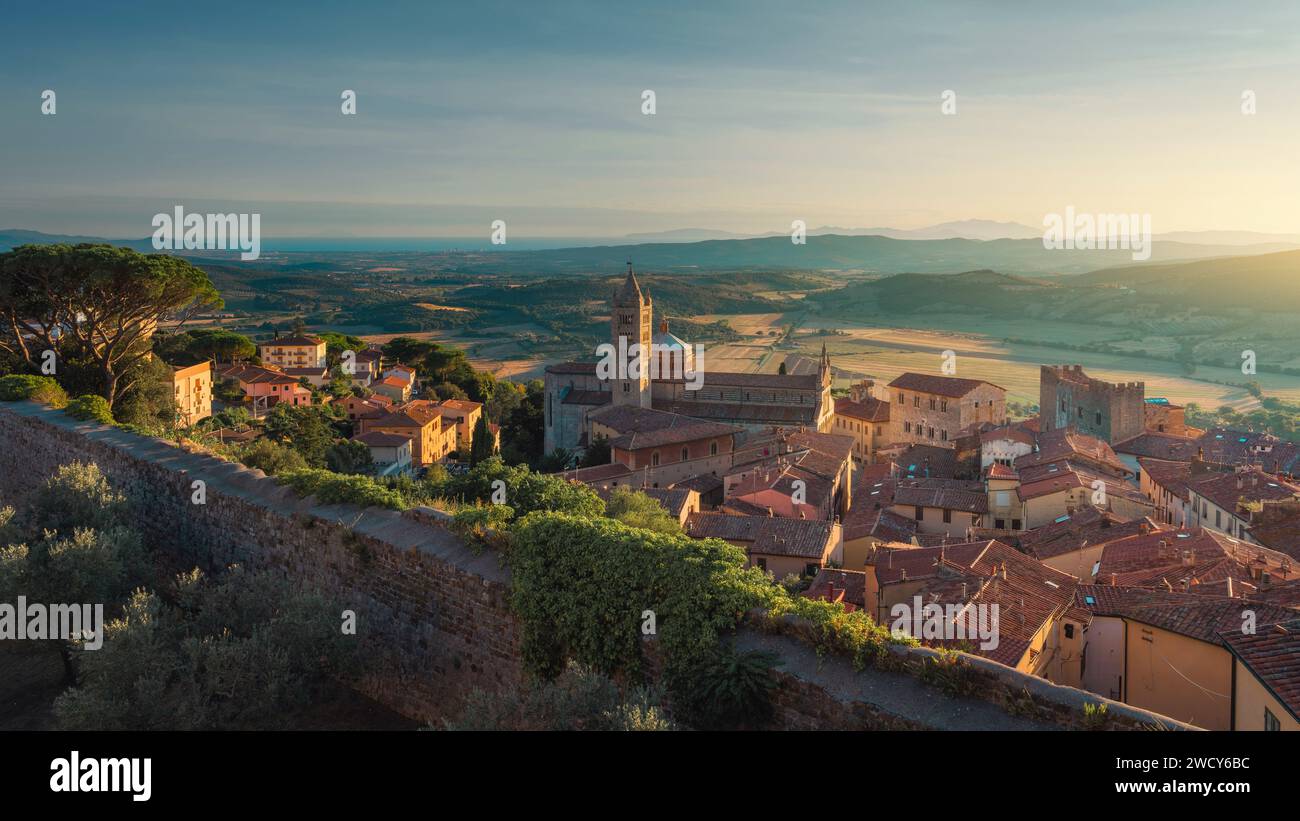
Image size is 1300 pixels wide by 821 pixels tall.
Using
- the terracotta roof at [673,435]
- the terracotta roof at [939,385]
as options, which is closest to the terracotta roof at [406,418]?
the terracotta roof at [673,435]

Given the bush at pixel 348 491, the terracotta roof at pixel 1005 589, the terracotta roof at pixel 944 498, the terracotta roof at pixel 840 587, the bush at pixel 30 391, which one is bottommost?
the terracotta roof at pixel 944 498

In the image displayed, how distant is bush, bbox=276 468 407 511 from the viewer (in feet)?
30.3

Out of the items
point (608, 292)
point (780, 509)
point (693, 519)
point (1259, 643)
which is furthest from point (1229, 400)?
point (608, 292)

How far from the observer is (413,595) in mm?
8094

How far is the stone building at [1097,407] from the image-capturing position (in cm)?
4038

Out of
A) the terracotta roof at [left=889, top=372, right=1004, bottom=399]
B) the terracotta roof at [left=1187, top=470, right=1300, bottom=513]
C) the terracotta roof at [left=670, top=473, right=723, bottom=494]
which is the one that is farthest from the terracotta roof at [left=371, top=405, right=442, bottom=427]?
the terracotta roof at [left=1187, top=470, right=1300, bottom=513]

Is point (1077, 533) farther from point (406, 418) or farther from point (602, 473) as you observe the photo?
point (406, 418)

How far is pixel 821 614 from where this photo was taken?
6.14 m

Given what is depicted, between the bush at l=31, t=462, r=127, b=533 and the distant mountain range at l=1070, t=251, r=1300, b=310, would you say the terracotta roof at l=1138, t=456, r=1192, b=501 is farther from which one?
the distant mountain range at l=1070, t=251, r=1300, b=310

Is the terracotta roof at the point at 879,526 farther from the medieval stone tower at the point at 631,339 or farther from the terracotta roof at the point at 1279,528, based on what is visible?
the medieval stone tower at the point at 631,339

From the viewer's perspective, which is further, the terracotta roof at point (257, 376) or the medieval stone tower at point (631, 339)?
the medieval stone tower at point (631, 339)

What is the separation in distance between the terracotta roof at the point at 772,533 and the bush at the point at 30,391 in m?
12.2

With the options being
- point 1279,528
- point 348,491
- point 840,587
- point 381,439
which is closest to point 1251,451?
point 1279,528
